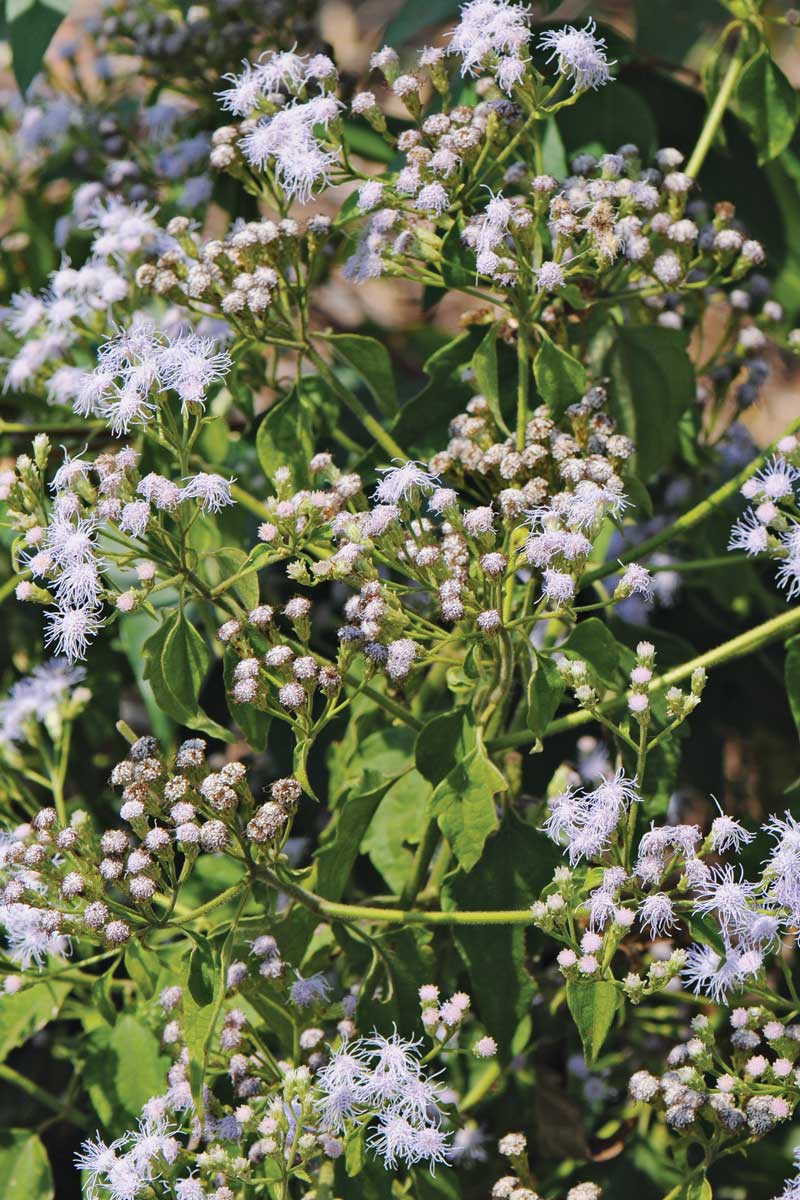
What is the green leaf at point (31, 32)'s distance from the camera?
1874 millimetres

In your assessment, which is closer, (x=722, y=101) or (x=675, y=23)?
(x=722, y=101)

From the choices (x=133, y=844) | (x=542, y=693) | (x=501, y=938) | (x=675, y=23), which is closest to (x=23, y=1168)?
(x=133, y=844)

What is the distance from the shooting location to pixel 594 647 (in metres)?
1.51

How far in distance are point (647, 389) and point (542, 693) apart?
56 cm

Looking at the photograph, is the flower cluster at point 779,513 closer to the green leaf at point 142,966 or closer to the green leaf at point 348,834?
the green leaf at point 348,834

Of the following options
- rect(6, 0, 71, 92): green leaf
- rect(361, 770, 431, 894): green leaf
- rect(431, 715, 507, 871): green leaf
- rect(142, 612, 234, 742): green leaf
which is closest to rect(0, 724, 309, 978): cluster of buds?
rect(142, 612, 234, 742): green leaf

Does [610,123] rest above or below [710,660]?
above

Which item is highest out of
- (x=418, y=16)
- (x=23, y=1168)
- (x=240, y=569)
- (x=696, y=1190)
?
(x=418, y=16)

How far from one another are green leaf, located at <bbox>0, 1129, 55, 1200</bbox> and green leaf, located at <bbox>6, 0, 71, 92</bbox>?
1.33m

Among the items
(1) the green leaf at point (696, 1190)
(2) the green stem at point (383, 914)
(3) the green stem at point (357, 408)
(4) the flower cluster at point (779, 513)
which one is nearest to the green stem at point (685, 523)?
(4) the flower cluster at point (779, 513)

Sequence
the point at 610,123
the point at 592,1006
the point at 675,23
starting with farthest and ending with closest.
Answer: the point at 675,23, the point at 610,123, the point at 592,1006

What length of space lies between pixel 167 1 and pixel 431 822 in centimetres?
139

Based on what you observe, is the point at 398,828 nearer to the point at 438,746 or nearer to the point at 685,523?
the point at 438,746

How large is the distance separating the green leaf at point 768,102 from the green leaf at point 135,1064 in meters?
1.31
